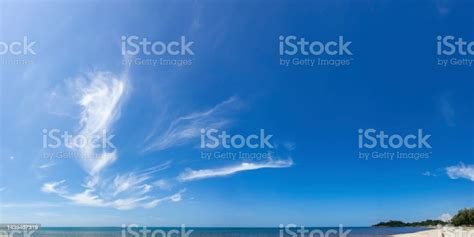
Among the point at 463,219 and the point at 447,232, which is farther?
the point at 463,219

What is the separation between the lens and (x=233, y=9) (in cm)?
959

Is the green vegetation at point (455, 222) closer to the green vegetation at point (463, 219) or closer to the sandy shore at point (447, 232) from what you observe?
the green vegetation at point (463, 219)

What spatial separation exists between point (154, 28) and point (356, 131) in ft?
18.5

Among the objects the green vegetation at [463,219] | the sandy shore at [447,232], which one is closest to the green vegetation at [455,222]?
the green vegetation at [463,219]

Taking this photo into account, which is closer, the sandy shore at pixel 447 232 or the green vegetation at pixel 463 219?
the sandy shore at pixel 447 232

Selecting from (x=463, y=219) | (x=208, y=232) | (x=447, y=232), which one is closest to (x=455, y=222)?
(x=463, y=219)

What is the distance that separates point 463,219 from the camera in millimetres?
12688

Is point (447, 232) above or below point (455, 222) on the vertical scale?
below

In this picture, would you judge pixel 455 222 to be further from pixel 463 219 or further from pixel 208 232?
pixel 208 232

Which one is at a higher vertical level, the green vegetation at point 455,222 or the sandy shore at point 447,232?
the green vegetation at point 455,222

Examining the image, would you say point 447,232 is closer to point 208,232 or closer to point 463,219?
point 463,219

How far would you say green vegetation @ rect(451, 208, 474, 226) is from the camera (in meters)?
12.3

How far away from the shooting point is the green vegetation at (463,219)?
40.5 ft

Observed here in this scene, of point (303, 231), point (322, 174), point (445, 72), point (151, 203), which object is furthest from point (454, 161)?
point (151, 203)
